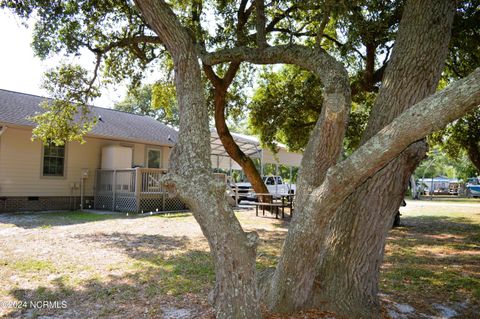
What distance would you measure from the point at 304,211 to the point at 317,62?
174 centimetres

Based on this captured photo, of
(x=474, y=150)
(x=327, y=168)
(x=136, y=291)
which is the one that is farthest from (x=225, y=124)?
(x=474, y=150)

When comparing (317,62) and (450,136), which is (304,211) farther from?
(450,136)

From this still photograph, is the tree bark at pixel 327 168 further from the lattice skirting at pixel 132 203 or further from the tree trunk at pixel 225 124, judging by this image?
the lattice skirting at pixel 132 203

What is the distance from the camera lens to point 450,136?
16.5 m

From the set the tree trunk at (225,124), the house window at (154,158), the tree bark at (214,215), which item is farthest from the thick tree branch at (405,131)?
the house window at (154,158)

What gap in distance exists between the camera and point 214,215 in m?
3.43

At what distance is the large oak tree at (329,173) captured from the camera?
3.36 meters

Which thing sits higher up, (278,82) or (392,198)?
(278,82)

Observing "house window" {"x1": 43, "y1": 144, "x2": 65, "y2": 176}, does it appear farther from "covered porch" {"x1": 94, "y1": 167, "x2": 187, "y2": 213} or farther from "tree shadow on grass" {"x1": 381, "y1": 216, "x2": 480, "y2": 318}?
"tree shadow on grass" {"x1": 381, "y1": 216, "x2": 480, "y2": 318}

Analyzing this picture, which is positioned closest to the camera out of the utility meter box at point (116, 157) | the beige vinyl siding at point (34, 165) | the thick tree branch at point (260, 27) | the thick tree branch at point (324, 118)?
the thick tree branch at point (324, 118)

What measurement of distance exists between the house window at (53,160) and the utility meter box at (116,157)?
1.70m

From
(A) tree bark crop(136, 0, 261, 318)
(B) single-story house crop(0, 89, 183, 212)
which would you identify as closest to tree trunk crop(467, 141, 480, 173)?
(B) single-story house crop(0, 89, 183, 212)

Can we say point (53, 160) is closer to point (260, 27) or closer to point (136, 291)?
point (136, 291)

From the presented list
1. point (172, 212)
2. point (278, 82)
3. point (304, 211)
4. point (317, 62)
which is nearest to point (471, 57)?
point (278, 82)
